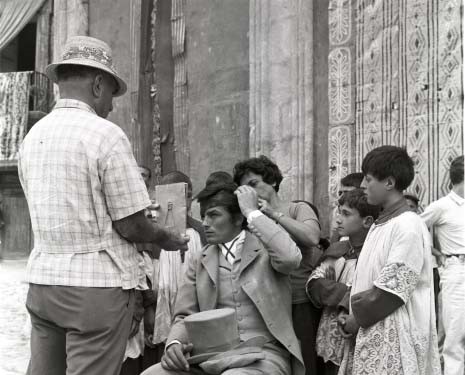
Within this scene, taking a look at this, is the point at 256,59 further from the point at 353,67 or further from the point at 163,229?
the point at 163,229

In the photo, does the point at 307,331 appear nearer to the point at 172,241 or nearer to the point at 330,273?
the point at 330,273

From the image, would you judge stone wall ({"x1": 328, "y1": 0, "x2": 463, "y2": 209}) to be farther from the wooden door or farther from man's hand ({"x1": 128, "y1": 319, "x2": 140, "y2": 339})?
the wooden door

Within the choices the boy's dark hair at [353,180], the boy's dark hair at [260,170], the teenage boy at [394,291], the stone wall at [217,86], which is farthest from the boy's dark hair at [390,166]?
the stone wall at [217,86]

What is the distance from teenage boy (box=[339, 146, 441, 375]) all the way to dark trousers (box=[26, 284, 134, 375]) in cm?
116

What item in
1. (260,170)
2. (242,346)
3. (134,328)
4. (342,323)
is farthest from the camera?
→ (134,328)

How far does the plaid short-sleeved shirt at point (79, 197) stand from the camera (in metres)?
2.77

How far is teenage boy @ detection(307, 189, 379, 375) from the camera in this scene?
12.1 ft

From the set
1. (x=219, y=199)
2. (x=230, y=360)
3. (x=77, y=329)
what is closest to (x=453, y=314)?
(x=219, y=199)

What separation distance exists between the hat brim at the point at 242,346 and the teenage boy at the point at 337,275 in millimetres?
558

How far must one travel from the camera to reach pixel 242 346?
321 cm

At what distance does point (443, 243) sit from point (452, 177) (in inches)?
23.5

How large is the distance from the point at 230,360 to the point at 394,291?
2.72 feet

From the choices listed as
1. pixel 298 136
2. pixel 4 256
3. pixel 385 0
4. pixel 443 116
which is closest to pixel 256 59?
pixel 298 136

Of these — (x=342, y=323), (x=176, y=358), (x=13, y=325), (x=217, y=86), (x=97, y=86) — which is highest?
(x=217, y=86)
